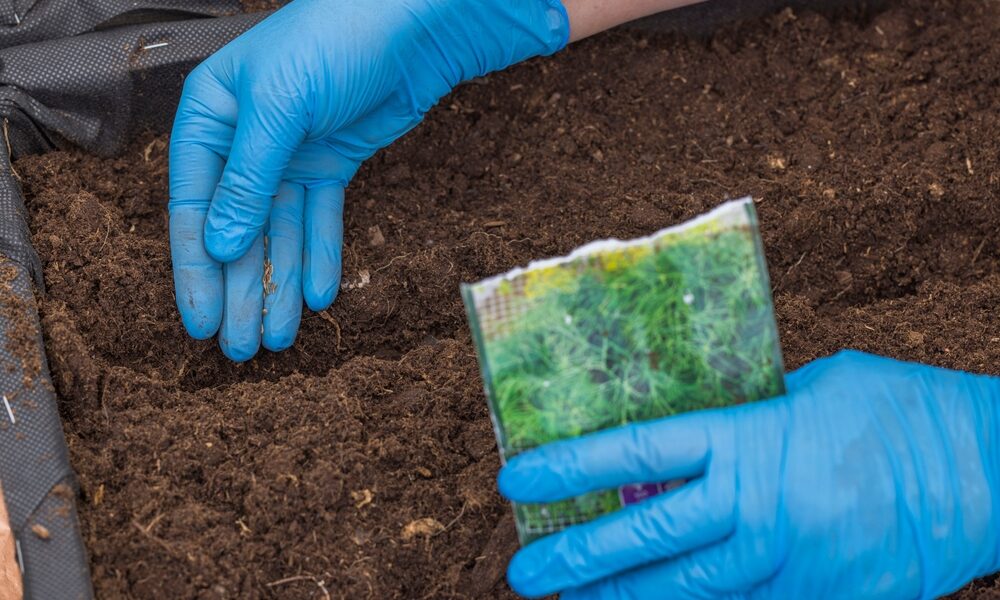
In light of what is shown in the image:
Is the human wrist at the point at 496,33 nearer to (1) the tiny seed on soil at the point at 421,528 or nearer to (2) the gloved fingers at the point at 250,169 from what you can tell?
(2) the gloved fingers at the point at 250,169

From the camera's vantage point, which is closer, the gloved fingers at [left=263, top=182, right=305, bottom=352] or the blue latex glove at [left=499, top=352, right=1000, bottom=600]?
the blue latex glove at [left=499, top=352, right=1000, bottom=600]

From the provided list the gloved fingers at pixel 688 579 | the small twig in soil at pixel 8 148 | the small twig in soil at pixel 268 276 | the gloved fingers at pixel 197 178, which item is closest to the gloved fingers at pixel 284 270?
the small twig in soil at pixel 268 276

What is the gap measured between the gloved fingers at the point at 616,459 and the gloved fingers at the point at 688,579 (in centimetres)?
Answer: 14

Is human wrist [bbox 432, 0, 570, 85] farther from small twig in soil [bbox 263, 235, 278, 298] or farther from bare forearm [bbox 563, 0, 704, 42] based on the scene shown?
small twig in soil [bbox 263, 235, 278, 298]

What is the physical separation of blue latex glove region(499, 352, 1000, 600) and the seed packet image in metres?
0.05

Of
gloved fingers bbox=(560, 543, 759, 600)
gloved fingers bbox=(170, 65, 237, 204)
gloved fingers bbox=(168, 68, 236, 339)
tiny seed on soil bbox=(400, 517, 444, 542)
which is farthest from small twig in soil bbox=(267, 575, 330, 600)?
gloved fingers bbox=(170, 65, 237, 204)

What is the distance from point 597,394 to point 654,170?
946 mm

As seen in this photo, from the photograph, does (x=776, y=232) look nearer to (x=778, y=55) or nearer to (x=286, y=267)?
(x=778, y=55)

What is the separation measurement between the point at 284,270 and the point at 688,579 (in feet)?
3.36

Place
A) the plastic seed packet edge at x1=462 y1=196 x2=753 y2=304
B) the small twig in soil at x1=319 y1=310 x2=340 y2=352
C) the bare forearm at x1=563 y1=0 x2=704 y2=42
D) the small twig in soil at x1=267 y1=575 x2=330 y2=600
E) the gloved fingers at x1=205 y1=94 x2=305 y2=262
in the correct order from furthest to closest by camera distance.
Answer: the bare forearm at x1=563 y1=0 x2=704 y2=42, the small twig in soil at x1=319 y1=310 x2=340 y2=352, the gloved fingers at x1=205 y1=94 x2=305 y2=262, the small twig in soil at x1=267 y1=575 x2=330 y2=600, the plastic seed packet edge at x1=462 y1=196 x2=753 y2=304

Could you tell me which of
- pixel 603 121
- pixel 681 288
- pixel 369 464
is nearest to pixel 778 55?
pixel 603 121

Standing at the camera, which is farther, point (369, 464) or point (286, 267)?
point (286, 267)

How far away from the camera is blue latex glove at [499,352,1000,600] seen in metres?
1.32

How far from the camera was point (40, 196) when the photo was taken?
1921mm
